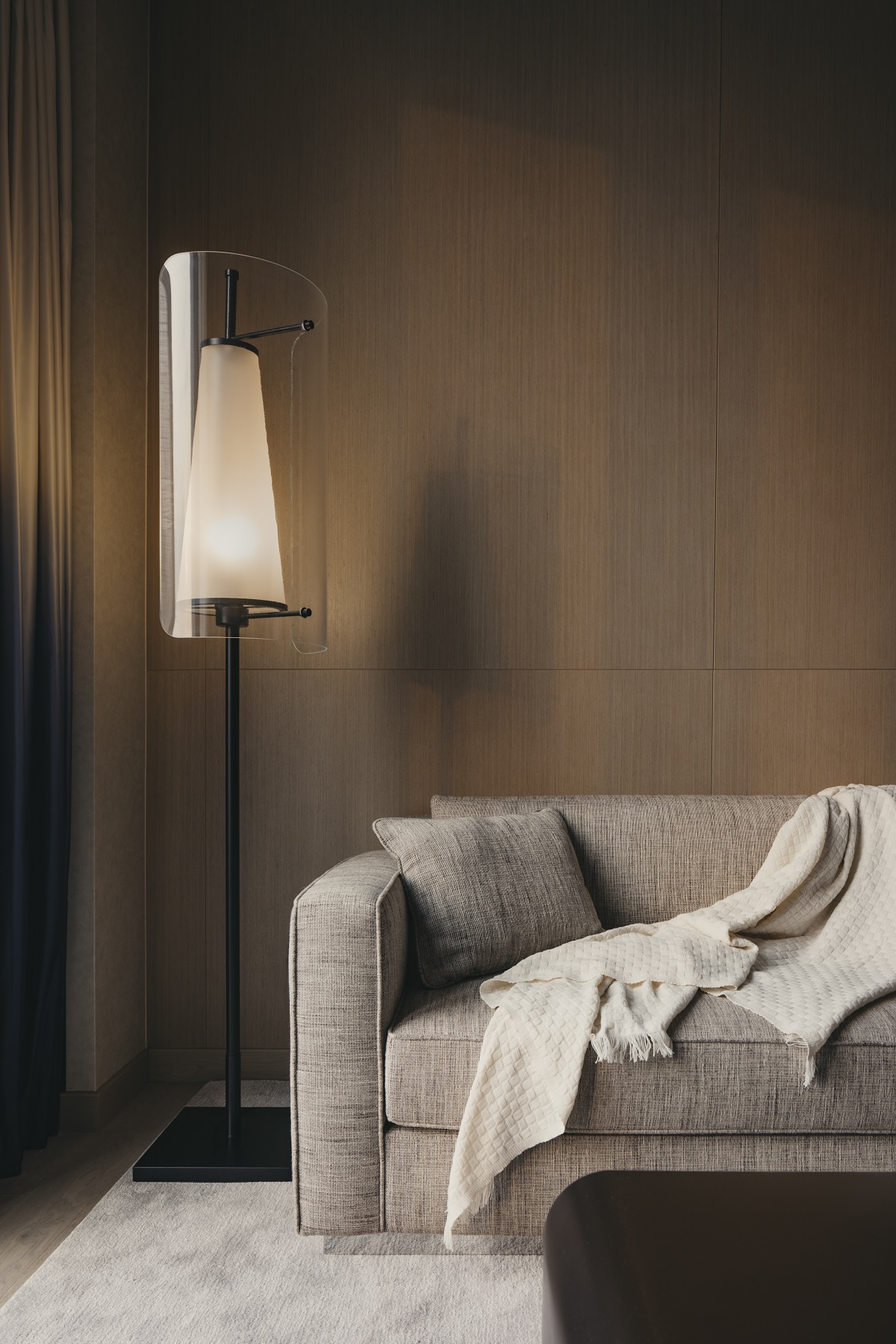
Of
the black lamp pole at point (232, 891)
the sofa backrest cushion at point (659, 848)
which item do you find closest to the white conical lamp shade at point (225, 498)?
the black lamp pole at point (232, 891)

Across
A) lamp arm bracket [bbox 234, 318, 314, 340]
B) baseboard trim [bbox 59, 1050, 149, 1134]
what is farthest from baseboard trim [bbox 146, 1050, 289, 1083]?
lamp arm bracket [bbox 234, 318, 314, 340]

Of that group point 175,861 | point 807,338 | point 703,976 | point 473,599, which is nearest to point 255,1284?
point 703,976

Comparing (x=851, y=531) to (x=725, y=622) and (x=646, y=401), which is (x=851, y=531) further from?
(x=646, y=401)

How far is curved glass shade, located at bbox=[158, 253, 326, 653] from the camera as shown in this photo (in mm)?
1955

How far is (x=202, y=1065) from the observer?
2.55 m

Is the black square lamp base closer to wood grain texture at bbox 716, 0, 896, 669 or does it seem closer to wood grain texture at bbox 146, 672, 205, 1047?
wood grain texture at bbox 146, 672, 205, 1047

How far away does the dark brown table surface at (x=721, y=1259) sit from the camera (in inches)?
30.0

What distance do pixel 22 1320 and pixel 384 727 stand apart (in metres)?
1.51

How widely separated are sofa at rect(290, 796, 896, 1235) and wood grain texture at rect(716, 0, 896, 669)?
1.21 m

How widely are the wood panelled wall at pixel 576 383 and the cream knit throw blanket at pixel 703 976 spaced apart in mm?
486

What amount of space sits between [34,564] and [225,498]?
1.67ft

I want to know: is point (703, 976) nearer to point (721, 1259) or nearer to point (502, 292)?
point (721, 1259)

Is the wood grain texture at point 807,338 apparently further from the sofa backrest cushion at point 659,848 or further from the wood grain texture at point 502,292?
the sofa backrest cushion at point 659,848

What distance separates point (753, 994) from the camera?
67.8 inches
